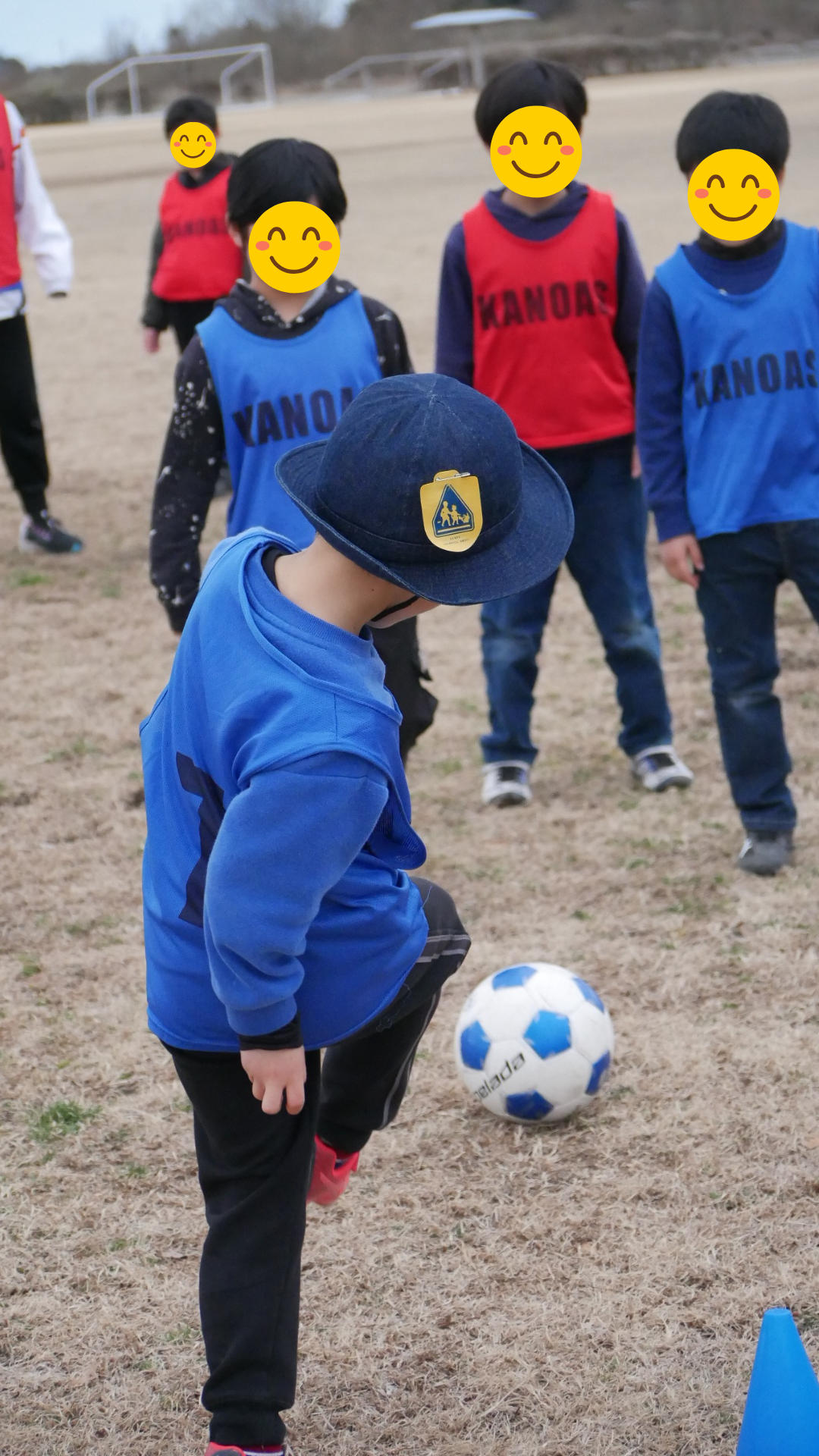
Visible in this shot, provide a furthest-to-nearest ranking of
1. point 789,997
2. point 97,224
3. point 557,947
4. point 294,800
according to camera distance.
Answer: point 97,224
point 557,947
point 789,997
point 294,800

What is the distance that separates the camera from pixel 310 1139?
1925 mm

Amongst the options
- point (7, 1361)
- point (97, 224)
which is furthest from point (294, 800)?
point (97, 224)

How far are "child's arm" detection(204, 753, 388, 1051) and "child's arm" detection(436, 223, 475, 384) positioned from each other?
2492mm

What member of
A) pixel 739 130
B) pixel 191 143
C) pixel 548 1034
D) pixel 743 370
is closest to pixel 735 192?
pixel 739 130

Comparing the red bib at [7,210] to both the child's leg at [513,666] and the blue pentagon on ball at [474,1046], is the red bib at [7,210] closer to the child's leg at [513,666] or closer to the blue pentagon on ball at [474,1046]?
the child's leg at [513,666]

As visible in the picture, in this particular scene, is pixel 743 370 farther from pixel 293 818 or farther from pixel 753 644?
Answer: pixel 293 818

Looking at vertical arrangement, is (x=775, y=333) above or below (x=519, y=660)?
above

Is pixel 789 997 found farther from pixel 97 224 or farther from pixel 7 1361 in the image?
pixel 97 224

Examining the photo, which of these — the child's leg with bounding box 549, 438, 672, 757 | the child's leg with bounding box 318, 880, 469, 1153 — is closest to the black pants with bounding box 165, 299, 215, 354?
the child's leg with bounding box 549, 438, 672, 757

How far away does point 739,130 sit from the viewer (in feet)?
10.6

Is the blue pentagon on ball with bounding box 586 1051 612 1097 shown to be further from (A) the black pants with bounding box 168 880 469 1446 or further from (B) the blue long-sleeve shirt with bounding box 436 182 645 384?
(B) the blue long-sleeve shirt with bounding box 436 182 645 384

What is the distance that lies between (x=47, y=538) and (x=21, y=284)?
1137 millimetres

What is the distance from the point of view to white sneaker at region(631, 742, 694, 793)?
415 centimetres

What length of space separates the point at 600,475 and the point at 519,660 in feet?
1.77
